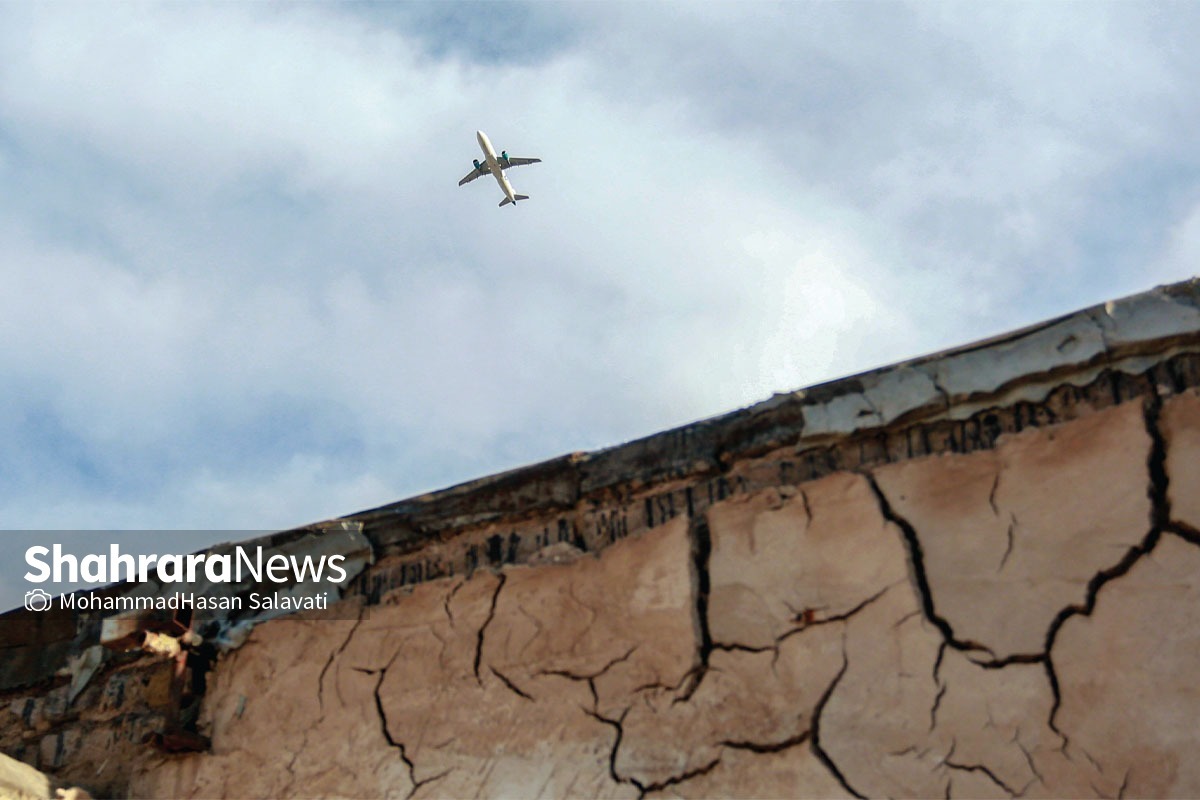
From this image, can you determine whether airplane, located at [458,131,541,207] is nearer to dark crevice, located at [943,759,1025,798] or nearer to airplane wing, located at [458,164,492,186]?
airplane wing, located at [458,164,492,186]

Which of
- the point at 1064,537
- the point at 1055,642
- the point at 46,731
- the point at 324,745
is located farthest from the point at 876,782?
the point at 46,731

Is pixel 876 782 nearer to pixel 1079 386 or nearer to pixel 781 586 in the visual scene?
pixel 781 586

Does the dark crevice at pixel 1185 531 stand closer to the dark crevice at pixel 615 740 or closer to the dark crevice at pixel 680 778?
the dark crevice at pixel 680 778

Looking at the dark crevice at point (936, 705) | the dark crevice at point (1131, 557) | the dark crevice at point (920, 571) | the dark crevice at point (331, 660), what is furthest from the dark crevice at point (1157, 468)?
the dark crevice at point (331, 660)

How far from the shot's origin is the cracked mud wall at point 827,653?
2619 mm

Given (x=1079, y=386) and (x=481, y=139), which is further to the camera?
(x=481, y=139)

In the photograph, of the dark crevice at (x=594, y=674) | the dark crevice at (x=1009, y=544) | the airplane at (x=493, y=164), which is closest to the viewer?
the dark crevice at (x=1009, y=544)

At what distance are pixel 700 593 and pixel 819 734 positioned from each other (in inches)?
19.7

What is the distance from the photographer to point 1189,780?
2428 millimetres

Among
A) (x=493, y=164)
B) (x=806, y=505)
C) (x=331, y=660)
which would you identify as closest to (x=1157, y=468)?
(x=806, y=505)

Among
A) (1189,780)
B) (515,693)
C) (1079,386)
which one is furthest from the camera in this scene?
(515,693)

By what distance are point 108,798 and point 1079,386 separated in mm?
3071

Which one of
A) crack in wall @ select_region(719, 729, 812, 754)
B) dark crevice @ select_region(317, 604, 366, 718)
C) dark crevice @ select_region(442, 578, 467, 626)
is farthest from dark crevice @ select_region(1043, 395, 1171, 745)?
dark crevice @ select_region(317, 604, 366, 718)

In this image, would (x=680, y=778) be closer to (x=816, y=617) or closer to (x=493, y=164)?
(x=816, y=617)
